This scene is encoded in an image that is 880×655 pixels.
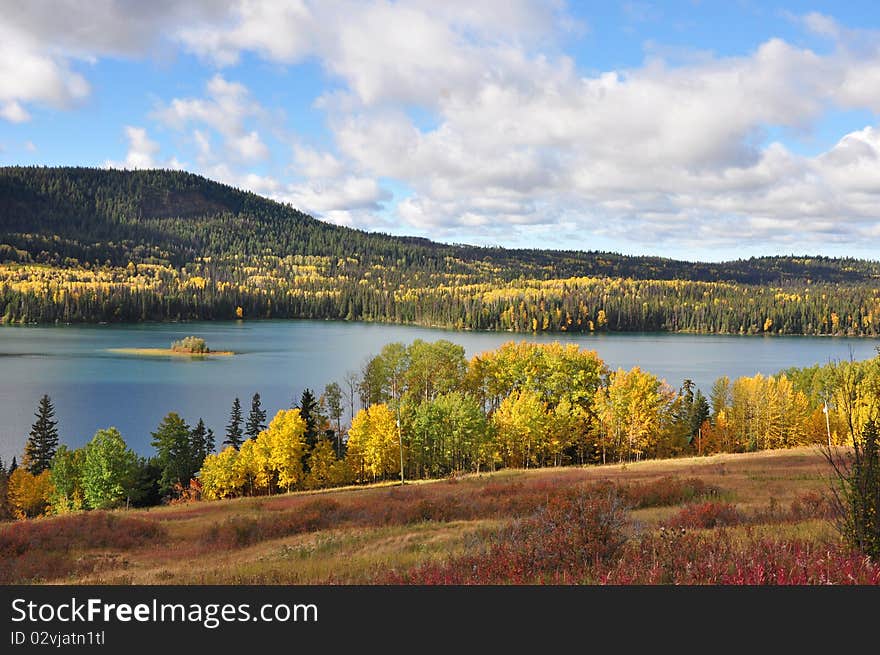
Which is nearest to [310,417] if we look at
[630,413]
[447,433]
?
[447,433]

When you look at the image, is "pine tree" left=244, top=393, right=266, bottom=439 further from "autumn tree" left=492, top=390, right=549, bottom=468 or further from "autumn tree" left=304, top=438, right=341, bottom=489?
"autumn tree" left=492, top=390, right=549, bottom=468

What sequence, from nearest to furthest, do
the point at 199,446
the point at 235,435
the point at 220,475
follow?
the point at 220,475, the point at 199,446, the point at 235,435

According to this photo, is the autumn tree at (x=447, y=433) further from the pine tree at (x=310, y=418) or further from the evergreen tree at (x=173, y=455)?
the evergreen tree at (x=173, y=455)

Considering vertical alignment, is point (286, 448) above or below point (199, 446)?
above

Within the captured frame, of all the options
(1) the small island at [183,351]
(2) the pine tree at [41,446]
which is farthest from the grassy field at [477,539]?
(1) the small island at [183,351]

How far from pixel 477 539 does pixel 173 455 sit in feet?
161

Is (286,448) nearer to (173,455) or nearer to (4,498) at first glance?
(173,455)

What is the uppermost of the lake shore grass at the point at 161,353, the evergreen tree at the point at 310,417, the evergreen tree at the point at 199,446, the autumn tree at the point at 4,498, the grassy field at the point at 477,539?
the grassy field at the point at 477,539

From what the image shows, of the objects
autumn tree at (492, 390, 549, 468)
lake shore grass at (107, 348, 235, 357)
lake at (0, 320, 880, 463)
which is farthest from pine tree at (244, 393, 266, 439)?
lake shore grass at (107, 348, 235, 357)

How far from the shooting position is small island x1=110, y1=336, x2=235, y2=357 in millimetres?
134875

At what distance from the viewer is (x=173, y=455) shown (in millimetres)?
56188

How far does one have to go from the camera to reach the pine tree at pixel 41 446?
57.3 metres

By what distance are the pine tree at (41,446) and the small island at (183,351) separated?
75.4 metres
